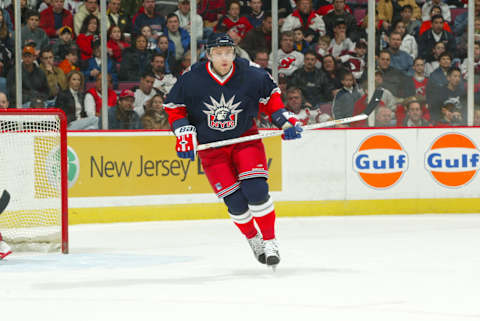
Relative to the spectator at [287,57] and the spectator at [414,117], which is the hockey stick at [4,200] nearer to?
the spectator at [287,57]

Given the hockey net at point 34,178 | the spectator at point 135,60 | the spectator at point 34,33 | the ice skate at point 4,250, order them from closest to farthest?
the ice skate at point 4,250 < the hockey net at point 34,178 < the spectator at point 34,33 < the spectator at point 135,60

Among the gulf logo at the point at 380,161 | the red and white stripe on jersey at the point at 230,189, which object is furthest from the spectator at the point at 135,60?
the red and white stripe on jersey at the point at 230,189

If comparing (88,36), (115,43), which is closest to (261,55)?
(115,43)

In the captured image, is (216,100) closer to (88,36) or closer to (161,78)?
(161,78)

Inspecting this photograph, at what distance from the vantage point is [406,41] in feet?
23.8

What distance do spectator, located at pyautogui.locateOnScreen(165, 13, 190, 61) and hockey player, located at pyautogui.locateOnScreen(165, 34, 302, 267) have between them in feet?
8.78

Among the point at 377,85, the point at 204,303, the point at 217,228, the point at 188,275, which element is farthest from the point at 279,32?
the point at 204,303

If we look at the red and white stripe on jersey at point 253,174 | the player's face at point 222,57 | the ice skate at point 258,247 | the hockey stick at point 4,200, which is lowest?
the ice skate at point 258,247

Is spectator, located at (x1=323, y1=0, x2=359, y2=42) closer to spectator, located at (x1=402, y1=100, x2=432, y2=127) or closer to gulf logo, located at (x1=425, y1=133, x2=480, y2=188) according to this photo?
spectator, located at (x1=402, y1=100, x2=432, y2=127)

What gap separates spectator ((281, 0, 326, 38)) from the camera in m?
7.04

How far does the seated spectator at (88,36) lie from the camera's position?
6570mm

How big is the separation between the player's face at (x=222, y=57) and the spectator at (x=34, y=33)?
9.40 ft

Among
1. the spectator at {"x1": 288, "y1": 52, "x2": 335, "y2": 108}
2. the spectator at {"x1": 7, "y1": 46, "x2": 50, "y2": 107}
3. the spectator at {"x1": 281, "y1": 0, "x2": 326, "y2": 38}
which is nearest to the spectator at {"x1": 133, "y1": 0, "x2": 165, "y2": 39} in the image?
the spectator at {"x1": 7, "y1": 46, "x2": 50, "y2": 107}

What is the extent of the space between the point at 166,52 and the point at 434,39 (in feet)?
8.10
